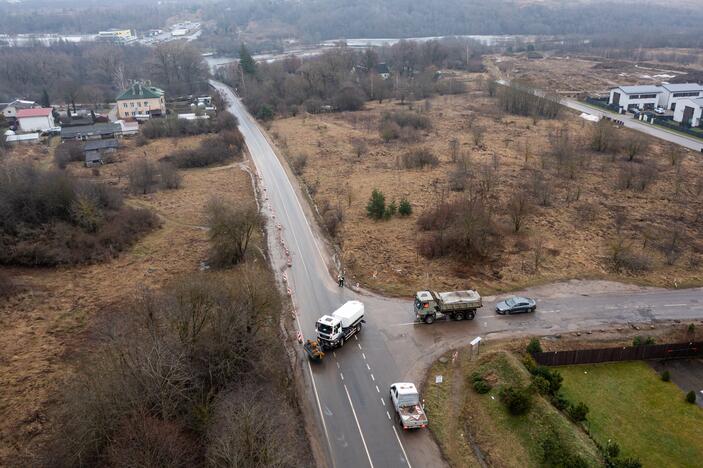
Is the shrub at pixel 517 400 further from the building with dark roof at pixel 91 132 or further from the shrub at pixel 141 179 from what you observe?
the building with dark roof at pixel 91 132

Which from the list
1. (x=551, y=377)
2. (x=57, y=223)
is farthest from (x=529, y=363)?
(x=57, y=223)

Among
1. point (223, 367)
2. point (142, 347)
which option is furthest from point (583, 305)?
point (142, 347)

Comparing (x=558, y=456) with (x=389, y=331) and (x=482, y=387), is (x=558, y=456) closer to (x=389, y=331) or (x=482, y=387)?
(x=482, y=387)

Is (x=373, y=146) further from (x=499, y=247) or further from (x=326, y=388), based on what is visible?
(x=326, y=388)

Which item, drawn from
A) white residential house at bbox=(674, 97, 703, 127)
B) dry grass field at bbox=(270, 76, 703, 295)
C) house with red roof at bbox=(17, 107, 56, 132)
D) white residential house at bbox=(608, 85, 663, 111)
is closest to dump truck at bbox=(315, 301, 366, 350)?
dry grass field at bbox=(270, 76, 703, 295)

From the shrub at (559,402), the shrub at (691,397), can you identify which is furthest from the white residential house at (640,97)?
the shrub at (559,402)

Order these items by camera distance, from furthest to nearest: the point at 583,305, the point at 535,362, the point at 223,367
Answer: the point at 583,305 → the point at 535,362 → the point at 223,367

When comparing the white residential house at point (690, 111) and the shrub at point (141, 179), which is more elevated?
the white residential house at point (690, 111)
